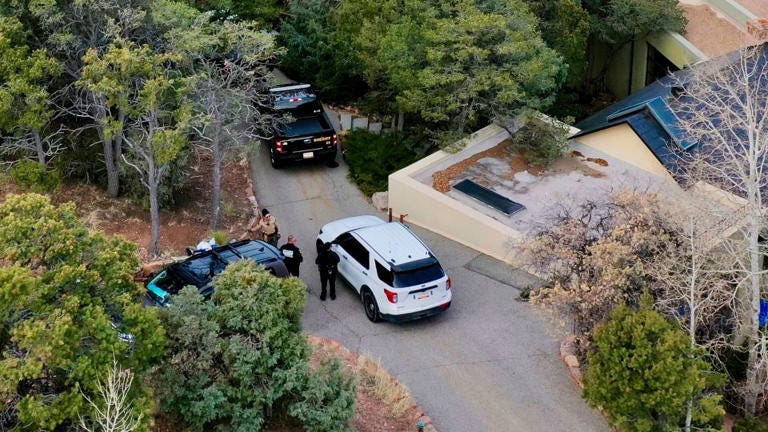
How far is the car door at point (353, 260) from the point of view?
17.8 metres

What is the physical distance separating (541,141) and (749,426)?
32.7 feet

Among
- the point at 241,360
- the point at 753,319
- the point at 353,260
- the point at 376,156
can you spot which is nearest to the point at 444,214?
the point at 353,260

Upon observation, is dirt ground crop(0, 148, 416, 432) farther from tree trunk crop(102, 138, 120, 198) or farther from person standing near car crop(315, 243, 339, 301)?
person standing near car crop(315, 243, 339, 301)

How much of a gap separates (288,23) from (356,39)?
5.76m

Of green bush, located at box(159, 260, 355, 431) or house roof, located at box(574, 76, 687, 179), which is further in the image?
house roof, located at box(574, 76, 687, 179)

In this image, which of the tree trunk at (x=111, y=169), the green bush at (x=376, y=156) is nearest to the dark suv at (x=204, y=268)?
the tree trunk at (x=111, y=169)

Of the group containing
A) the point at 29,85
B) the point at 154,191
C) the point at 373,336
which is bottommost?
the point at 373,336

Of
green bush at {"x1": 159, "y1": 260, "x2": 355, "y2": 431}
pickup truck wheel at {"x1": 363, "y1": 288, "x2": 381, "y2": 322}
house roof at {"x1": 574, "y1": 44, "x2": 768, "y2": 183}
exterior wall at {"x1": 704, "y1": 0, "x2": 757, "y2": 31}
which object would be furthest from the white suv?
exterior wall at {"x1": 704, "y1": 0, "x2": 757, "y2": 31}

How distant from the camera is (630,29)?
30.2 metres

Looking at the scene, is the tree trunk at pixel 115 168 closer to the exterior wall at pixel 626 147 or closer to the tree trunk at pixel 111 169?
the tree trunk at pixel 111 169

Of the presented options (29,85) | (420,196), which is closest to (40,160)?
(29,85)

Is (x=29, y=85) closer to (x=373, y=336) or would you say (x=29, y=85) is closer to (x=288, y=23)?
(x=373, y=336)

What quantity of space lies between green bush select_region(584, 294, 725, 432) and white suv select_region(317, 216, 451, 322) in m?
4.22

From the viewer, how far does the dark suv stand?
1711 centimetres
